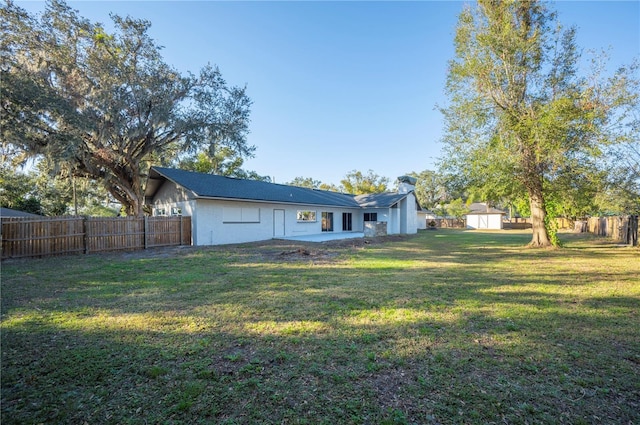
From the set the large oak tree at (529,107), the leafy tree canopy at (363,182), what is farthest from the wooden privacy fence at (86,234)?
the leafy tree canopy at (363,182)

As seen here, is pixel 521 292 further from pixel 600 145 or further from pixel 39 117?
pixel 39 117

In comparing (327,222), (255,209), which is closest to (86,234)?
(255,209)

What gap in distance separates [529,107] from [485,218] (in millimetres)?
31419

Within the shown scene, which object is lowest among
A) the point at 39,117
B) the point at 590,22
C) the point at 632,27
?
the point at 39,117

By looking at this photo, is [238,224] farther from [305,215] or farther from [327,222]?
[327,222]

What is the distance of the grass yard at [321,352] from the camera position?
2.49 metres

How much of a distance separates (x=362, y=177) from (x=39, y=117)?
46.1 meters

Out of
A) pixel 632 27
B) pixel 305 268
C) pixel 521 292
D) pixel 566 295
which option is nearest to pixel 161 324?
pixel 305 268

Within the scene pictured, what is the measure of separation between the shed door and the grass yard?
481 inches

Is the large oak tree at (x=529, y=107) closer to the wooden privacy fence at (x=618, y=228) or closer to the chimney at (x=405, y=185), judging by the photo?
the wooden privacy fence at (x=618, y=228)

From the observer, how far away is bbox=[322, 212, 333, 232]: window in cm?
2398

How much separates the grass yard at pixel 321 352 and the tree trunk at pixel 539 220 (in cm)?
858

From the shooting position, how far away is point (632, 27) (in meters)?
10.8

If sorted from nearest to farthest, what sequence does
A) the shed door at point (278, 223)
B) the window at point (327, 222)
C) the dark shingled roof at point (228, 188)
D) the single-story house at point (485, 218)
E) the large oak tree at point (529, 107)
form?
the large oak tree at point (529, 107)
the dark shingled roof at point (228, 188)
the shed door at point (278, 223)
the window at point (327, 222)
the single-story house at point (485, 218)
